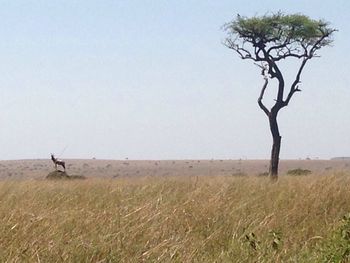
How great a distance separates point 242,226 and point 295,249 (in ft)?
2.74

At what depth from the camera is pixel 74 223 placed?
216 inches

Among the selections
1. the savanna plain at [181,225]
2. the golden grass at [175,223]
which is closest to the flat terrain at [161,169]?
the golden grass at [175,223]

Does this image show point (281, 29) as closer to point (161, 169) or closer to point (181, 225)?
point (181, 225)

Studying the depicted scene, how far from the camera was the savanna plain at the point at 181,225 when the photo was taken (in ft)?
14.9

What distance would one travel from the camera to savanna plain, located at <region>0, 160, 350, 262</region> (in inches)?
179

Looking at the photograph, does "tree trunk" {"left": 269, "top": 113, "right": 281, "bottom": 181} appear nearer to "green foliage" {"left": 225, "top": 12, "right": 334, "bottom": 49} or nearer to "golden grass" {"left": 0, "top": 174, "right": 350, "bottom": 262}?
"green foliage" {"left": 225, "top": 12, "right": 334, "bottom": 49}

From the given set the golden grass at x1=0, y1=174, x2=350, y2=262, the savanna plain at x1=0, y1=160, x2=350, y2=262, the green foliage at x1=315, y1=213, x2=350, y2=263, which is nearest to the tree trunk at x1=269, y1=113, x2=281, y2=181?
the golden grass at x1=0, y1=174, x2=350, y2=262

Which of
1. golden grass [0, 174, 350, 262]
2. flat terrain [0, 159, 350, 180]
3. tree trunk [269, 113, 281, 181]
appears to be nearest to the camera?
golden grass [0, 174, 350, 262]

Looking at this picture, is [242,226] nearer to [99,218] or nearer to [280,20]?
[99,218]

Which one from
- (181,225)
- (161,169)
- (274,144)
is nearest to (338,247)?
(181,225)

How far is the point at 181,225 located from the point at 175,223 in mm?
57

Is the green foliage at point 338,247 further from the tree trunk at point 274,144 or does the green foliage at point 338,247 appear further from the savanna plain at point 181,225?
the tree trunk at point 274,144

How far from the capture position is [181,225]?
5.82 meters

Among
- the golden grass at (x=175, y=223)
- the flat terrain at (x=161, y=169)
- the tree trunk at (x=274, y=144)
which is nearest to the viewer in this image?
the golden grass at (x=175, y=223)
